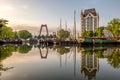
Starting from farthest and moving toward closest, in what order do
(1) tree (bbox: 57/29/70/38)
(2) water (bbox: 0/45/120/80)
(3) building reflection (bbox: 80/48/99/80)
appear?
(1) tree (bbox: 57/29/70/38)
(3) building reflection (bbox: 80/48/99/80)
(2) water (bbox: 0/45/120/80)

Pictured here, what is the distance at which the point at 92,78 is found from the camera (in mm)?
14211

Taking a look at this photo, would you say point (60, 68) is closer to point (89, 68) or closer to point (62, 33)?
point (89, 68)

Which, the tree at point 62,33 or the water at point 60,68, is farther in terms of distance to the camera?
the tree at point 62,33

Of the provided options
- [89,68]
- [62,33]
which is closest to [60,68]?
[89,68]

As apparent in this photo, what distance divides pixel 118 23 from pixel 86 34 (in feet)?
200

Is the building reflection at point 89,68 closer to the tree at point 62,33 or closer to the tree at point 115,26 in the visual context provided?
the tree at point 115,26

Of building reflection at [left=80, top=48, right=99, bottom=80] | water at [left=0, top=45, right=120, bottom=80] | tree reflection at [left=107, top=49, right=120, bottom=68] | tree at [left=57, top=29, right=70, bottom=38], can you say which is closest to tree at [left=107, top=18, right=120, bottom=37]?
tree at [left=57, top=29, right=70, bottom=38]

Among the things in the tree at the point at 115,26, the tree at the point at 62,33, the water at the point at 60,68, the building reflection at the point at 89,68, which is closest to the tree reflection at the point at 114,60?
the water at the point at 60,68

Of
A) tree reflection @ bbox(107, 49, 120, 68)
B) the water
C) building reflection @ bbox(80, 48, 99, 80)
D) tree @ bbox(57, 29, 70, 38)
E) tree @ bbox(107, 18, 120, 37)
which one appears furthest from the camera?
tree @ bbox(57, 29, 70, 38)

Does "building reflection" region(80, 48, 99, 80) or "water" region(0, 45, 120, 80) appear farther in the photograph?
"building reflection" region(80, 48, 99, 80)

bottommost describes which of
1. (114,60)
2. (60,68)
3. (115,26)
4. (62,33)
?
(60,68)

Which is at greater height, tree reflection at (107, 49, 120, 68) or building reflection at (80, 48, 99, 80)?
tree reflection at (107, 49, 120, 68)

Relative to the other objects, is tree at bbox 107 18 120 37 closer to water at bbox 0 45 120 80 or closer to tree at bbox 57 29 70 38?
tree at bbox 57 29 70 38

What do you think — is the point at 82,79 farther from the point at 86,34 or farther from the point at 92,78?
the point at 86,34
